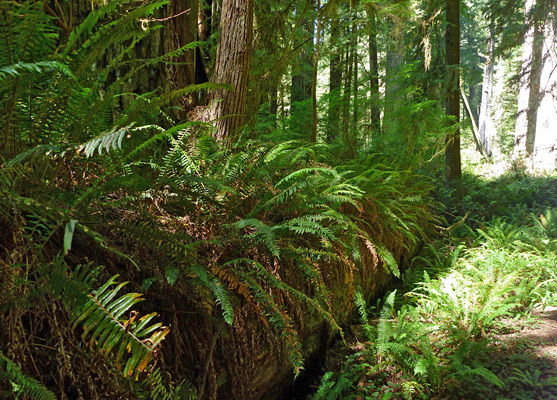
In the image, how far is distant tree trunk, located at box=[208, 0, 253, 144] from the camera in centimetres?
321

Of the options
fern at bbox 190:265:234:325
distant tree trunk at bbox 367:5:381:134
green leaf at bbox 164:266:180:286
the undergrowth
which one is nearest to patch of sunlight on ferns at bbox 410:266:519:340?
the undergrowth

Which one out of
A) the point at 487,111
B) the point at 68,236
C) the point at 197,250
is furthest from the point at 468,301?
the point at 487,111

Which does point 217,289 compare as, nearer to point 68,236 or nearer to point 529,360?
point 68,236

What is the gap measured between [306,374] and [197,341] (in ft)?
3.99

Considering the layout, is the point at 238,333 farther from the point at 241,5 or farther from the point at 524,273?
the point at 524,273

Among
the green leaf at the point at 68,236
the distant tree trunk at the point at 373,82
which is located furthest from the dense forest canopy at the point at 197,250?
the distant tree trunk at the point at 373,82

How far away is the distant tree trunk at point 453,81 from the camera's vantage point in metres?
6.85

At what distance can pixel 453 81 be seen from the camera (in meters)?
7.02

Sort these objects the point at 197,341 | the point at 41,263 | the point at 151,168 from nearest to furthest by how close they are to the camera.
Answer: the point at 41,263 → the point at 197,341 → the point at 151,168

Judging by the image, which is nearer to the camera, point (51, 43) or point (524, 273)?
point (51, 43)

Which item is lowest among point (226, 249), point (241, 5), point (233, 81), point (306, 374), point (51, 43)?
point (306, 374)

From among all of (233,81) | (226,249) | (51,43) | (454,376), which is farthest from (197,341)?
(233,81)

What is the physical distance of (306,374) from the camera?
2.47 metres

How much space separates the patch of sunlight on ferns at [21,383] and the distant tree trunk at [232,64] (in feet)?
7.99
